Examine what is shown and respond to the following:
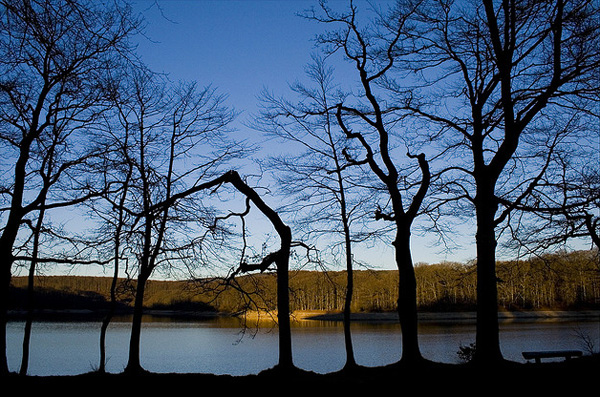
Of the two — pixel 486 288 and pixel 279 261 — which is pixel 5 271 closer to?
pixel 279 261

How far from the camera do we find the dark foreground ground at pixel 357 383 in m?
7.30

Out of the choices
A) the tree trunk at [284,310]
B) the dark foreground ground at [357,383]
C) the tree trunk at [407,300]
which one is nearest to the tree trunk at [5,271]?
the dark foreground ground at [357,383]

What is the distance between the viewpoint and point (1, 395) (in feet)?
24.4

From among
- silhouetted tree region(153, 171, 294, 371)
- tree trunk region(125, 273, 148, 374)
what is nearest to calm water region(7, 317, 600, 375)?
tree trunk region(125, 273, 148, 374)

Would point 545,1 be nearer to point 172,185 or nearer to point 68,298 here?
point 172,185

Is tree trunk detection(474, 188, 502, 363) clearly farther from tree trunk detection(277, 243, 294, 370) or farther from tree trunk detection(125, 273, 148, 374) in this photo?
tree trunk detection(125, 273, 148, 374)

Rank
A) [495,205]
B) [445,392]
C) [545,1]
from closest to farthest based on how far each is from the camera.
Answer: [445,392] < [545,1] < [495,205]

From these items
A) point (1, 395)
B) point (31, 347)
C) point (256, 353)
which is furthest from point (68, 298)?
point (1, 395)

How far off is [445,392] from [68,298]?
287ft

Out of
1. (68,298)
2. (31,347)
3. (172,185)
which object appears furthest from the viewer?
(68,298)

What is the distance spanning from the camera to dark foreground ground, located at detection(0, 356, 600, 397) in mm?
7301

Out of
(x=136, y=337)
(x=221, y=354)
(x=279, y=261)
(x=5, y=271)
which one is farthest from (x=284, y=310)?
(x=221, y=354)

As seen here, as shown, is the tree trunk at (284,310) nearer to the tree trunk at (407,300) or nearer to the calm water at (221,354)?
the tree trunk at (407,300)

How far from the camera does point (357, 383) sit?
318 inches
